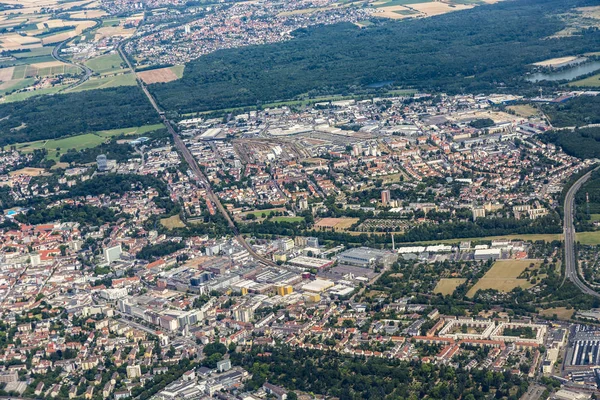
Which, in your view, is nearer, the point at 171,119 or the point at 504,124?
the point at 504,124

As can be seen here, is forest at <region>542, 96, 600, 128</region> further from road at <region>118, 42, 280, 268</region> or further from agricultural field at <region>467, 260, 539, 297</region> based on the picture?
agricultural field at <region>467, 260, 539, 297</region>

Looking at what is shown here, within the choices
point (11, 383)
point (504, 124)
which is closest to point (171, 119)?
point (504, 124)

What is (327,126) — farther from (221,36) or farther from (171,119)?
(221,36)

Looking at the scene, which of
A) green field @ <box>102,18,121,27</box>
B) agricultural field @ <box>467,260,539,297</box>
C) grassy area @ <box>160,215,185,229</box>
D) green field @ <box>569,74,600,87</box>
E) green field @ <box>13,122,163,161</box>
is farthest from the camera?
green field @ <box>102,18,121,27</box>

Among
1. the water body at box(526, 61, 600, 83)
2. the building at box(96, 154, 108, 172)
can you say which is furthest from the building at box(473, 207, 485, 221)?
the water body at box(526, 61, 600, 83)

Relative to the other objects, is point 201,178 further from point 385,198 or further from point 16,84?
point 16,84

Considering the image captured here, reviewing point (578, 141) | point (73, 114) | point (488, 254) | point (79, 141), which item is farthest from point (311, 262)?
point (73, 114)

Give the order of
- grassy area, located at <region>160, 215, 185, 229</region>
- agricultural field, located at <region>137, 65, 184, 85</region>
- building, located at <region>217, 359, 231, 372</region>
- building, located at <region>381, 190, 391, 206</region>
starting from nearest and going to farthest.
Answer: building, located at <region>217, 359, 231, 372</region> < grassy area, located at <region>160, 215, 185, 229</region> < building, located at <region>381, 190, 391, 206</region> < agricultural field, located at <region>137, 65, 184, 85</region>
